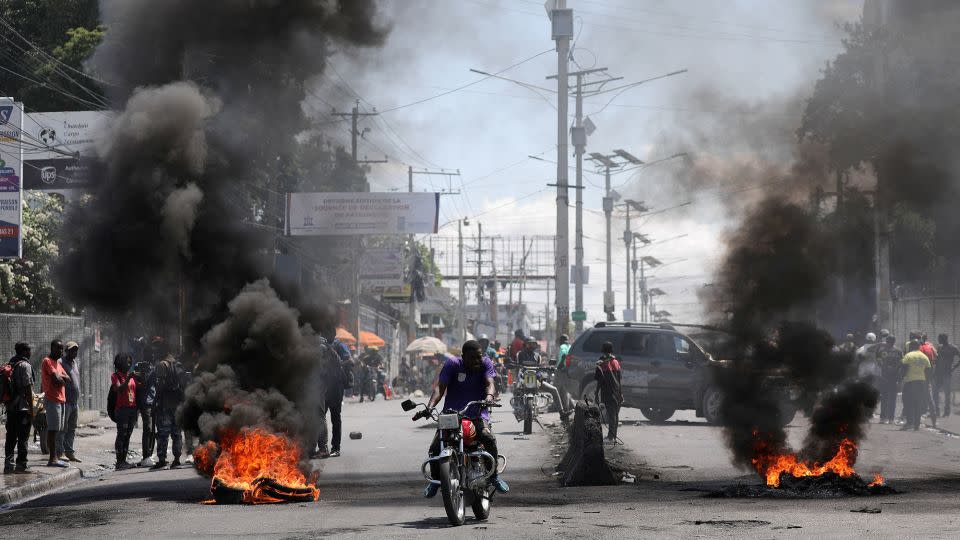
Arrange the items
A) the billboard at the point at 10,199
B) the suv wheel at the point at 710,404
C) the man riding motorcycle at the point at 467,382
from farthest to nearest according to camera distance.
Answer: the suv wheel at the point at 710,404 → the billboard at the point at 10,199 → the man riding motorcycle at the point at 467,382

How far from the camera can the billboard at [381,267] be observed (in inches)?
2170

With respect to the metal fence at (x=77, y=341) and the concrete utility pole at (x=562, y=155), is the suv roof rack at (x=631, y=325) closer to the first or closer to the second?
the concrete utility pole at (x=562, y=155)

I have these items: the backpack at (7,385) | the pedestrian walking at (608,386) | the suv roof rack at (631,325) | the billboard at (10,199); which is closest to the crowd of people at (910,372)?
the suv roof rack at (631,325)

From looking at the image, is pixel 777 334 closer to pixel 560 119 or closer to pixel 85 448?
pixel 85 448

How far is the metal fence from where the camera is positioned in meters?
24.4

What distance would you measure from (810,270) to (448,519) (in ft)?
21.8

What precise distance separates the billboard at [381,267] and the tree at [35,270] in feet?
75.9

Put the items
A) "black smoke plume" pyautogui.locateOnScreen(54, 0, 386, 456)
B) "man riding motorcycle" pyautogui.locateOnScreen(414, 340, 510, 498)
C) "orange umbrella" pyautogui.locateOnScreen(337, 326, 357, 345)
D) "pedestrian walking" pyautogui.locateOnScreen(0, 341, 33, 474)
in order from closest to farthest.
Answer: "man riding motorcycle" pyautogui.locateOnScreen(414, 340, 510, 498) → "black smoke plume" pyautogui.locateOnScreen(54, 0, 386, 456) → "pedestrian walking" pyautogui.locateOnScreen(0, 341, 33, 474) → "orange umbrella" pyautogui.locateOnScreen(337, 326, 357, 345)

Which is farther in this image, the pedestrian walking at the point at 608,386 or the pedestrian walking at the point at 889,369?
the pedestrian walking at the point at 889,369

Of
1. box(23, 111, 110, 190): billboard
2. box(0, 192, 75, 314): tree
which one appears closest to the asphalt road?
box(0, 192, 75, 314): tree

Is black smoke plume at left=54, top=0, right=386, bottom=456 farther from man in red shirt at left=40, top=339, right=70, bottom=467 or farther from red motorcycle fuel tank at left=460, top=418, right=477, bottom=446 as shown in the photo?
red motorcycle fuel tank at left=460, top=418, right=477, bottom=446

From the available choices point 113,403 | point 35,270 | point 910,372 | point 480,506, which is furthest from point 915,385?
point 35,270

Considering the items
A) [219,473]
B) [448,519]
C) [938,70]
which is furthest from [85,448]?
[938,70]

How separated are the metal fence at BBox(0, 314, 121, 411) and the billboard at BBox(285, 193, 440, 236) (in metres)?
11.4
